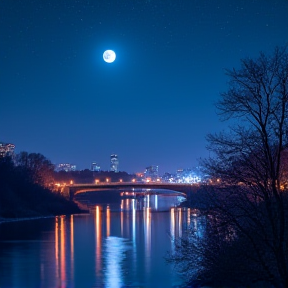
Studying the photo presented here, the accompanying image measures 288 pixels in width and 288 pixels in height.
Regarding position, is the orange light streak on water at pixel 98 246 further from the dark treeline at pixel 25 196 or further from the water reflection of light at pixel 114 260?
the dark treeline at pixel 25 196

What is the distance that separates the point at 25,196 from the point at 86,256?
109 feet

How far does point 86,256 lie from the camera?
28625 millimetres

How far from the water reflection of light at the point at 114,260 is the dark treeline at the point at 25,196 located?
71.7ft

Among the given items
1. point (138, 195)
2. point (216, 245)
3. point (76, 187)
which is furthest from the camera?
point (138, 195)

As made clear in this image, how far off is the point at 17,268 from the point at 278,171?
691 inches

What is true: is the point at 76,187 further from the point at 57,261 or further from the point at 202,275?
the point at 202,275

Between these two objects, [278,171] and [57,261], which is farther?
[57,261]

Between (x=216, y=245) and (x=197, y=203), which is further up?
(x=197, y=203)

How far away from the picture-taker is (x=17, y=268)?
80.1 feet

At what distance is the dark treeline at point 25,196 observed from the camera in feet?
183

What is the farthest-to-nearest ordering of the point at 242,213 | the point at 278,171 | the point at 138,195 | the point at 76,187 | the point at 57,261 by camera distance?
the point at 138,195 → the point at 76,187 → the point at 57,261 → the point at 242,213 → the point at 278,171

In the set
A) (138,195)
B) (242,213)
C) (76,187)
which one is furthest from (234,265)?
(138,195)

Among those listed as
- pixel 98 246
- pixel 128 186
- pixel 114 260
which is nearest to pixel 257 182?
pixel 114 260

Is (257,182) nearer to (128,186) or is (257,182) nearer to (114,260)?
(114,260)
